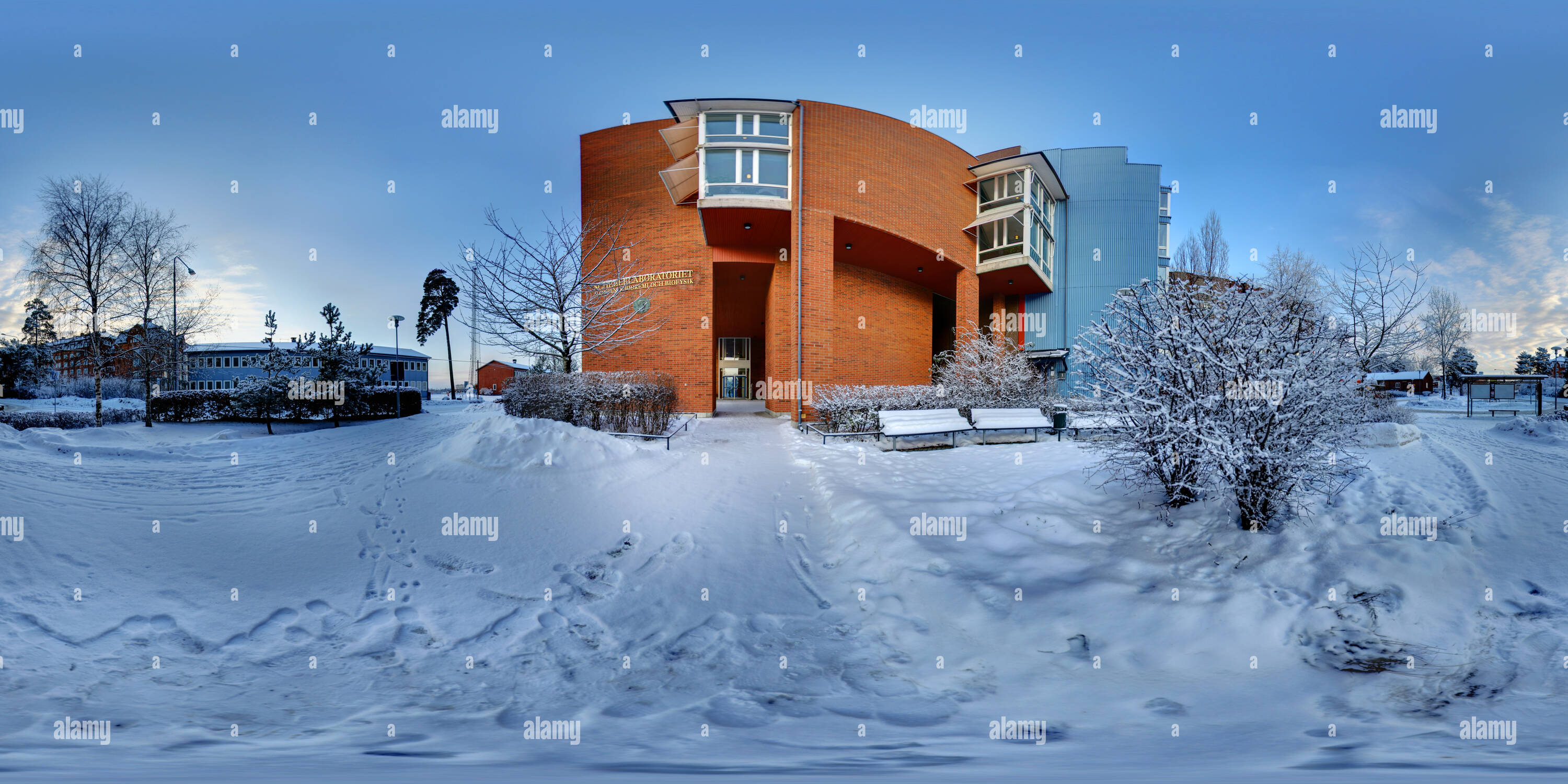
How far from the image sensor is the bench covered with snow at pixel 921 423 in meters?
10.6

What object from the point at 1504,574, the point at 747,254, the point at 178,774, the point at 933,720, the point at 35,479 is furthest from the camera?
the point at 747,254

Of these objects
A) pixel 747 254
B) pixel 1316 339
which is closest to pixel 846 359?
pixel 747 254

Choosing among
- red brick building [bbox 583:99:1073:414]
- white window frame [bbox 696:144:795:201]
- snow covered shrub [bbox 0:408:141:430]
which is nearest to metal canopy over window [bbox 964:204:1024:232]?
red brick building [bbox 583:99:1073:414]

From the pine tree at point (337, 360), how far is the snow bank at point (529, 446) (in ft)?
36.0

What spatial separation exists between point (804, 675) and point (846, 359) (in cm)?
1641

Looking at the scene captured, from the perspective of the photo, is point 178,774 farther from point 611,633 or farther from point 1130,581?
point 1130,581

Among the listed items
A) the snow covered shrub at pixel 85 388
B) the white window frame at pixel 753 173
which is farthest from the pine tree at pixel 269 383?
the white window frame at pixel 753 173

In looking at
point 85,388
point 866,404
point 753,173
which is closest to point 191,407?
point 85,388

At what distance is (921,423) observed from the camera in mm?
10883

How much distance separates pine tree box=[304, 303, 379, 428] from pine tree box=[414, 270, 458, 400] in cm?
394

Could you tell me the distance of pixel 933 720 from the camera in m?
2.89

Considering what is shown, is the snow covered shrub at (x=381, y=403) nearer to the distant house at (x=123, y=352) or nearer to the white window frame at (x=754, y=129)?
the distant house at (x=123, y=352)

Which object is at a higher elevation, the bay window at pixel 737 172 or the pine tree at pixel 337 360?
the bay window at pixel 737 172

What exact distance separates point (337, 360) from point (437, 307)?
11038 millimetres
